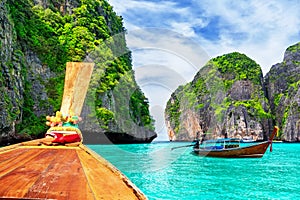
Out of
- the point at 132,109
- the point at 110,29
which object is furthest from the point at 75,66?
the point at 110,29

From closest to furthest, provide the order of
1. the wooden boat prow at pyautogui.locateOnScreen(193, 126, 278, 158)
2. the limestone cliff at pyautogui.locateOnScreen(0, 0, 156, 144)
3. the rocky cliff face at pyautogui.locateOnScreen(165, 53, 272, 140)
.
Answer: the wooden boat prow at pyautogui.locateOnScreen(193, 126, 278, 158) < the limestone cliff at pyautogui.locateOnScreen(0, 0, 156, 144) < the rocky cliff face at pyautogui.locateOnScreen(165, 53, 272, 140)

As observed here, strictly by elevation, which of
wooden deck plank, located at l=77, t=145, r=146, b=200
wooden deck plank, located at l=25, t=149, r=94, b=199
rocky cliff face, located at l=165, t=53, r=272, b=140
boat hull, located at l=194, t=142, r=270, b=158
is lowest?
boat hull, located at l=194, t=142, r=270, b=158

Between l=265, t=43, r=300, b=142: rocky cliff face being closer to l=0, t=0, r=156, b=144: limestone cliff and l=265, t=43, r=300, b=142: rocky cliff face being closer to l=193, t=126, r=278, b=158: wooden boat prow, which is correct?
l=0, t=0, r=156, b=144: limestone cliff

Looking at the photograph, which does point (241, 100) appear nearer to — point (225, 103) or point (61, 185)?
point (225, 103)

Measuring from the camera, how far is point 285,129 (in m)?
48.2

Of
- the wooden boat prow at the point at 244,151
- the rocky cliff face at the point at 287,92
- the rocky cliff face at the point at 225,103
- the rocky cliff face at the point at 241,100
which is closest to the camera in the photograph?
the wooden boat prow at the point at 244,151

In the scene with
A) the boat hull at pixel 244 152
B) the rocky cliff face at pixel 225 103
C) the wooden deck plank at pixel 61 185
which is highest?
the rocky cliff face at pixel 225 103

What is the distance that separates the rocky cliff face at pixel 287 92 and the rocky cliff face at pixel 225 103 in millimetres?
2232

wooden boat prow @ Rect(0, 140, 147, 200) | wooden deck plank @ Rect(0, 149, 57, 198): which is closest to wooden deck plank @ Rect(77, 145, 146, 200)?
wooden boat prow @ Rect(0, 140, 147, 200)

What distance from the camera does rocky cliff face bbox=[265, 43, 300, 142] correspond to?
47250 mm

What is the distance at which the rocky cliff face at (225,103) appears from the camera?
174 ft

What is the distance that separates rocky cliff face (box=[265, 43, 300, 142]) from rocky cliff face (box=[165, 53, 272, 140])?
2.23 m

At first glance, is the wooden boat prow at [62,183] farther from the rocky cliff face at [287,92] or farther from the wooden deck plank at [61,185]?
the rocky cliff face at [287,92]

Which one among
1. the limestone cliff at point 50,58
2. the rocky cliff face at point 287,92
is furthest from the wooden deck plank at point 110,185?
the rocky cliff face at point 287,92
